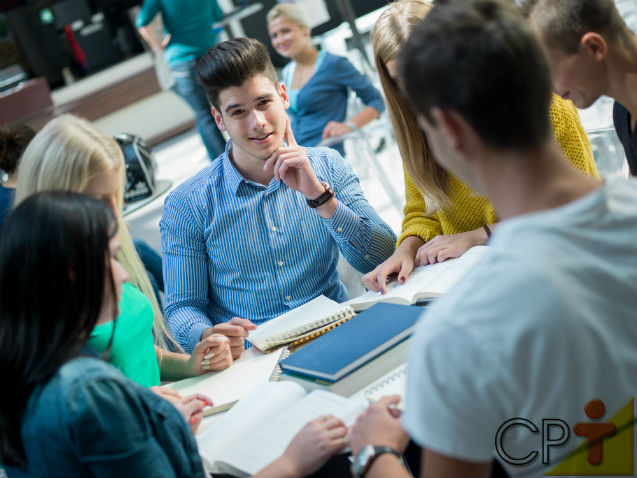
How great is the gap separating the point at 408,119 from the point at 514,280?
48.0 inches

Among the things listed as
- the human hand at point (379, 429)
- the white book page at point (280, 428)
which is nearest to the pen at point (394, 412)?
the human hand at point (379, 429)

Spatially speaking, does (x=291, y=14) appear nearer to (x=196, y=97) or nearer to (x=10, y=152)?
(x=196, y=97)

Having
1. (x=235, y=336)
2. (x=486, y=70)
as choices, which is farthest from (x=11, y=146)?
(x=486, y=70)

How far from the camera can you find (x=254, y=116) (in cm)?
200

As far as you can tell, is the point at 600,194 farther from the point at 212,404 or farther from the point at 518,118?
the point at 212,404

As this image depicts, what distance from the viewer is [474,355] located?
29.0 inches

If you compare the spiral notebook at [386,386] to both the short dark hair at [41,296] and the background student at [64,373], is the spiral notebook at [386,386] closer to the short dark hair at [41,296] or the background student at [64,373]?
the background student at [64,373]

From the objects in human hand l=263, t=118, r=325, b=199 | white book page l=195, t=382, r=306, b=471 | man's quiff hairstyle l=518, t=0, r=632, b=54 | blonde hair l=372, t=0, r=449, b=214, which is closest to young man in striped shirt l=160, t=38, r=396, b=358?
human hand l=263, t=118, r=325, b=199

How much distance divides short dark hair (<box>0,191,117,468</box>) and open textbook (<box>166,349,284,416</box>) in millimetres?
413

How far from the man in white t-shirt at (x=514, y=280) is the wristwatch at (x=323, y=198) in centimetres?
103

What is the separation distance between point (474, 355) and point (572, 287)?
0.43 feet

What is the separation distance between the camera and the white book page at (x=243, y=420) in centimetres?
119

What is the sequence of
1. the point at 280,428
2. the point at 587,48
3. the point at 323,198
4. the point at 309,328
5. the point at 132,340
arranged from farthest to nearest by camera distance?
the point at 323,198 → the point at 309,328 → the point at 132,340 → the point at 587,48 → the point at 280,428

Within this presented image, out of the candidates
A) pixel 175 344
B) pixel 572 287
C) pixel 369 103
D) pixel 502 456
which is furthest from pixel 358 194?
pixel 369 103
